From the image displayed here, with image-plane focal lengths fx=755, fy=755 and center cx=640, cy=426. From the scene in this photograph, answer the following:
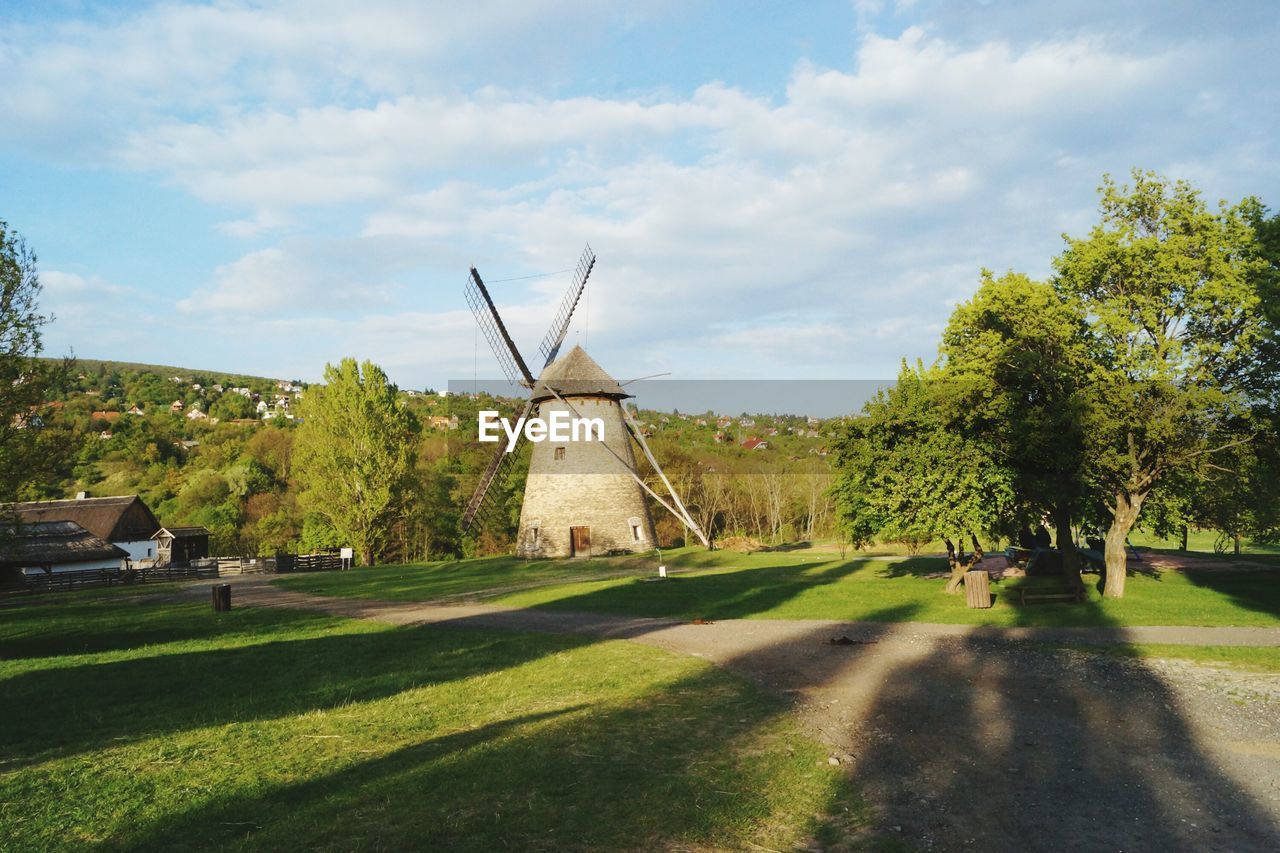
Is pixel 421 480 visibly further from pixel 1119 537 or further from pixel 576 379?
pixel 1119 537

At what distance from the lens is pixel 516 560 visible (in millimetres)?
42250

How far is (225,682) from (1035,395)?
24388 millimetres

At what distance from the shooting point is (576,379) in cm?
4147

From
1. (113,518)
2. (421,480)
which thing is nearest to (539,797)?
(421,480)

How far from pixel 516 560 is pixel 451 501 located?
2031 cm

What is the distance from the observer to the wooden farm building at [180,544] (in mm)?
56406

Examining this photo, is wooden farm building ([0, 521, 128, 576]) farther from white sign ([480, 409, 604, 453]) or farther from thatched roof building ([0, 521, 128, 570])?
white sign ([480, 409, 604, 453])

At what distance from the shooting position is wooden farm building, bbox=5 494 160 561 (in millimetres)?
52875

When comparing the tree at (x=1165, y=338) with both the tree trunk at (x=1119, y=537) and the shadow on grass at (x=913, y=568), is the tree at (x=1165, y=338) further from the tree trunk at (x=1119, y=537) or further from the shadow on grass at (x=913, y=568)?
the shadow on grass at (x=913, y=568)

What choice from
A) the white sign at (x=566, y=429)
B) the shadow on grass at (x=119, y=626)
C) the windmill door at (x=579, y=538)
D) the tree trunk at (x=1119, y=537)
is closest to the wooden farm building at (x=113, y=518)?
the shadow on grass at (x=119, y=626)

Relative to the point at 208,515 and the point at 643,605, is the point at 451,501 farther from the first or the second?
the point at 643,605

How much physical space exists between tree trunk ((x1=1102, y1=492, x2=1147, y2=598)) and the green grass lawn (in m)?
15.2

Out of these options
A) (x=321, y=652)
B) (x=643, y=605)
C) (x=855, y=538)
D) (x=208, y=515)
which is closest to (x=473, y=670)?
(x=321, y=652)

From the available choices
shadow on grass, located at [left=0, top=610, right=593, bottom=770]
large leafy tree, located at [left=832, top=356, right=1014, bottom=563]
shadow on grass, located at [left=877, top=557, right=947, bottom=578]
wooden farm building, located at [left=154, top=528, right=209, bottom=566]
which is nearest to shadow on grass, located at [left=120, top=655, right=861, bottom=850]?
shadow on grass, located at [left=0, top=610, right=593, bottom=770]
